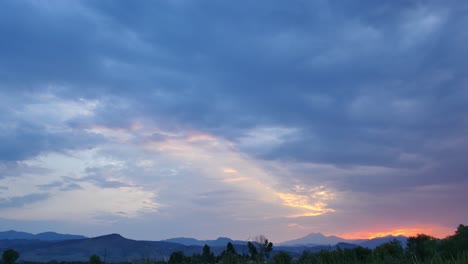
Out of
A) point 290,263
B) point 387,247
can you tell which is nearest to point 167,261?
point 290,263

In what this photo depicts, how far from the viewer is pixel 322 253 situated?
2036 centimetres

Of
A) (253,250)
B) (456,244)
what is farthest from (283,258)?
(456,244)

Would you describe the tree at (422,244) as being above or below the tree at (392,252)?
above

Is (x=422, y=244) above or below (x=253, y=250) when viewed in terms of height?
above

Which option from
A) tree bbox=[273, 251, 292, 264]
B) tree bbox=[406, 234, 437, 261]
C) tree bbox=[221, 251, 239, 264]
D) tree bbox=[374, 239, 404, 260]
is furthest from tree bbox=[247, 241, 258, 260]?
tree bbox=[406, 234, 437, 261]

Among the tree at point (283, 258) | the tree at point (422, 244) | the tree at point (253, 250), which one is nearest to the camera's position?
the tree at point (253, 250)

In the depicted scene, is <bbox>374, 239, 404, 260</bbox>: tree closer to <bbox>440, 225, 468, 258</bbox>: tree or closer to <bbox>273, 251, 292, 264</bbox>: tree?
<bbox>273, 251, 292, 264</bbox>: tree

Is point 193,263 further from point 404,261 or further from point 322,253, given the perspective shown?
point 404,261

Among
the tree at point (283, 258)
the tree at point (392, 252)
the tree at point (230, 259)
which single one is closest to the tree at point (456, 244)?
the tree at point (392, 252)

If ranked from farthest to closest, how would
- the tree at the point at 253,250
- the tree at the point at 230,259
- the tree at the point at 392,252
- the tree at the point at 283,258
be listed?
the tree at the point at 392,252
the tree at the point at 283,258
the tree at the point at 230,259
the tree at the point at 253,250

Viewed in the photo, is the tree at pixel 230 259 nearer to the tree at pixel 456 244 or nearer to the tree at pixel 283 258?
Answer: the tree at pixel 283 258

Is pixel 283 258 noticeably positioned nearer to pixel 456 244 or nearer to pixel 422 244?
pixel 422 244

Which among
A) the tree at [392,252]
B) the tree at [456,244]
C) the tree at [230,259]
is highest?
the tree at [456,244]

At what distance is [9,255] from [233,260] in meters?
126
